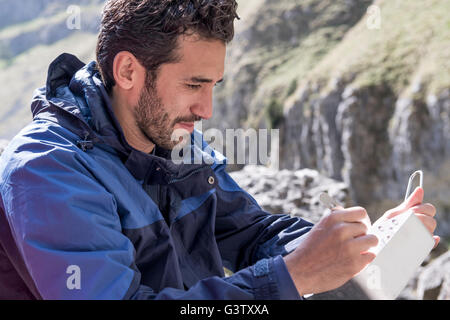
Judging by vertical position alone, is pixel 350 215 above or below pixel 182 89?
below

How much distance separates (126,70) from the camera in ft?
9.73

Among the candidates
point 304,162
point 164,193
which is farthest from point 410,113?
point 164,193

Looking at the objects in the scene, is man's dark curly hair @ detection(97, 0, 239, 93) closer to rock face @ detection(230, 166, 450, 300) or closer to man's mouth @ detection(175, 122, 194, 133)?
man's mouth @ detection(175, 122, 194, 133)

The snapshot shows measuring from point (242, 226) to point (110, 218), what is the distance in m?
1.25

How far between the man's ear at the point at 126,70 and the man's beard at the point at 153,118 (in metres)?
0.08

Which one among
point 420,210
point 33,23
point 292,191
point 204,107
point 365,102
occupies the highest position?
point 33,23

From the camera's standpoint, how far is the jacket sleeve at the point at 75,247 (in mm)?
2035

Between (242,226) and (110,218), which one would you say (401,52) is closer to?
(242,226)

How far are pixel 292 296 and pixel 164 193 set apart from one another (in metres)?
1.14

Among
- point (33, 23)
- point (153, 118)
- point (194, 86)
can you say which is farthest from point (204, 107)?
point (33, 23)

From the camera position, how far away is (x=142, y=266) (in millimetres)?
2629

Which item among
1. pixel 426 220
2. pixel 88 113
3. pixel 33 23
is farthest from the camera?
pixel 33 23

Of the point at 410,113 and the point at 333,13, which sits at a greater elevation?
the point at 333,13
